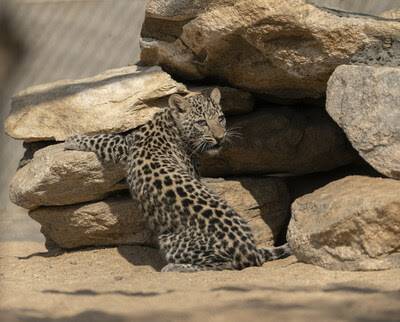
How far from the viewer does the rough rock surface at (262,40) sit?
535 centimetres

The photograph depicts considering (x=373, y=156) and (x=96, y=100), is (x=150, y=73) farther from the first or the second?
(x=373, y=156)

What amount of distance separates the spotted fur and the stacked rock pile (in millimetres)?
193

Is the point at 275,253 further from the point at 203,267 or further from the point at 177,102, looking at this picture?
the point at 177,102

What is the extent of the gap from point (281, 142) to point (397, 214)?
2.32 meters

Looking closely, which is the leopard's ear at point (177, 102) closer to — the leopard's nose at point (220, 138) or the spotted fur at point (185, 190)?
the spotted fur at point (185, 190)

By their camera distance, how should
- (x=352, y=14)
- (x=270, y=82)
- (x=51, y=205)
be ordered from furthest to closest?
1. (x=51, y=205)
2. (x=270, y=82)
3. (x=352, y=14)

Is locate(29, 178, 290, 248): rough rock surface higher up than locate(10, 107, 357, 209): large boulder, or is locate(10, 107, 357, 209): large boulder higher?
locate(10, 107, 357, 209): large boulder

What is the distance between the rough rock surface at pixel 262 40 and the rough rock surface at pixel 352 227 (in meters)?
0.98

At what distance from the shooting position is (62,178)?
20.4ft

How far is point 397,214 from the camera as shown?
453cm

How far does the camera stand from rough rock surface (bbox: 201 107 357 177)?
6676mm

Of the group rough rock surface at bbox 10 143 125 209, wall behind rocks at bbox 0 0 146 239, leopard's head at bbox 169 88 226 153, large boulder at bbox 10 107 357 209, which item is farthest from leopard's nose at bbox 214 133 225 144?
wall behind rocks at bbox 0 0 146 239

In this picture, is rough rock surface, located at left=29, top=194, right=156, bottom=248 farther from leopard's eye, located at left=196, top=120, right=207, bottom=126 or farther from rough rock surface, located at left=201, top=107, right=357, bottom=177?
leopard's eye, located at left=196, top=120, right=207, bottom=126

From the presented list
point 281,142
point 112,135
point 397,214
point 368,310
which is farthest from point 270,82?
point 368,310
